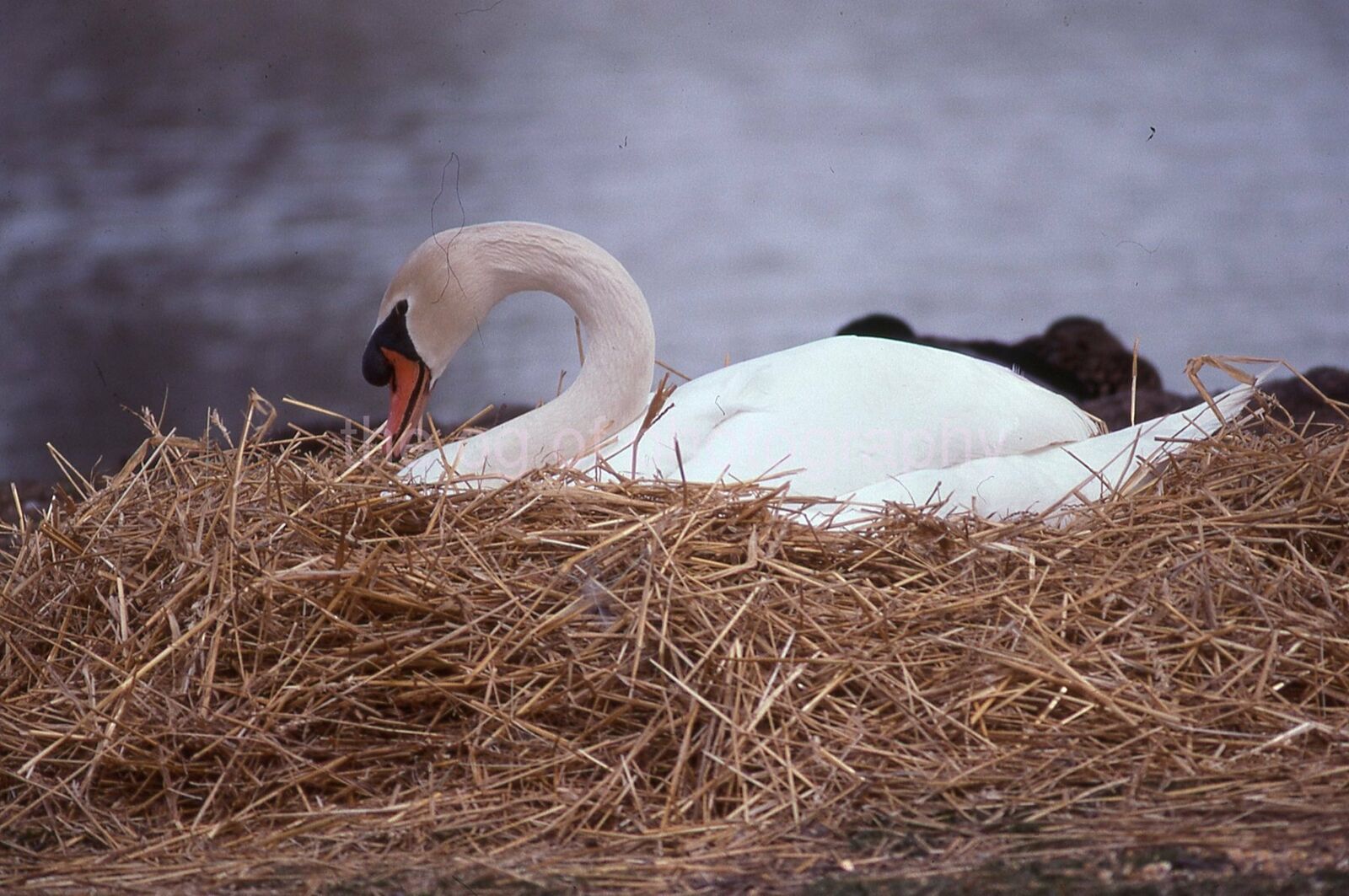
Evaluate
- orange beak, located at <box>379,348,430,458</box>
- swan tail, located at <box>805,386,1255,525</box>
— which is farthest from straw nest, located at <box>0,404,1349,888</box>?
orange beak, located at <box>379,348,430,458</box>

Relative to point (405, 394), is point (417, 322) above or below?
above

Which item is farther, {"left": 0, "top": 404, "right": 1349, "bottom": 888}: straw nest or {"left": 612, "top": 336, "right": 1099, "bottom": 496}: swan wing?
{"left": 612, "top": 336, "right": 1099, "bottom": 496}: swan wing

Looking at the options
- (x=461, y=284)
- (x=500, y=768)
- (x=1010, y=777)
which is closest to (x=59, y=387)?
(x=461, y=284)

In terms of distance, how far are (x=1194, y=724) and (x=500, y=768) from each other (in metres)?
0.91

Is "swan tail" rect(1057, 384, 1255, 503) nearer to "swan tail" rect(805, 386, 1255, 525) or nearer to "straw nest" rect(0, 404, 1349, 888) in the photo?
"swan tail" rect(805, 386, 1255, 525)

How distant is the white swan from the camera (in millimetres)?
2301

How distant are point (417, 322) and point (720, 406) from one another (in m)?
0.70

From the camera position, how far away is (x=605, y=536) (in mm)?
1890

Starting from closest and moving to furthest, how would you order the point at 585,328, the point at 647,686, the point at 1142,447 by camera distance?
the point at 647,686, the point at 1142,447, the point at 585,328

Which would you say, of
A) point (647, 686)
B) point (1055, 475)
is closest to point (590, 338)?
point (1055, 475)

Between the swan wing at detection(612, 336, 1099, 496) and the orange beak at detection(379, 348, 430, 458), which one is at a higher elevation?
the swan wing at detection(612, 336, 1099, 496)

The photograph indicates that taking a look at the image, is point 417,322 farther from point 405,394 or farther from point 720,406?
point 720,406

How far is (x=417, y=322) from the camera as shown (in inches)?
104

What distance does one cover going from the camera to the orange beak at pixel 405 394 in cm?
265
